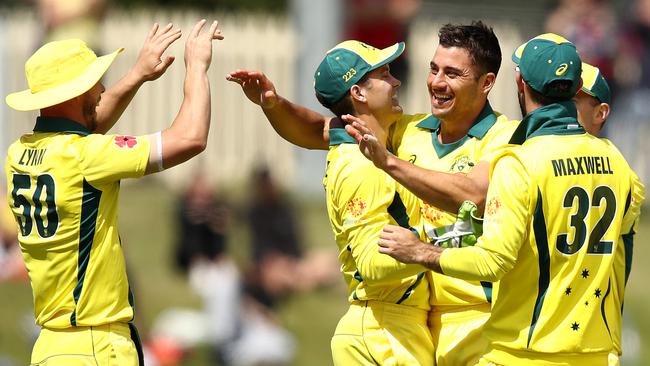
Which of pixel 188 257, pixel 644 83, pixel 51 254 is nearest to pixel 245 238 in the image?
pixel 188 257

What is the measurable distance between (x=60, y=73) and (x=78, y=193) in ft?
1.80

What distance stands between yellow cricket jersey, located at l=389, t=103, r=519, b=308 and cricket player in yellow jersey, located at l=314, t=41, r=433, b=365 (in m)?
0.08

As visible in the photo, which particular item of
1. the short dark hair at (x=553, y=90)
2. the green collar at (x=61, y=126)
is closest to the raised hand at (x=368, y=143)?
the short dark hair at (x=553, y=90)

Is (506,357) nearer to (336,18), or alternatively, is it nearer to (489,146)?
(489,146)

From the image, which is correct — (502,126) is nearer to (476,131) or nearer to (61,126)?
(476,131)

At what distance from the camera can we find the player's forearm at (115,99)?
6.36 meters

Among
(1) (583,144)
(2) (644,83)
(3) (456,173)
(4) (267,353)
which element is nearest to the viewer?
(1) (583,144)

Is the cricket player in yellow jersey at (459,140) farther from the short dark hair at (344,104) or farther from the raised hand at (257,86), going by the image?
the raised hand at (257,86)

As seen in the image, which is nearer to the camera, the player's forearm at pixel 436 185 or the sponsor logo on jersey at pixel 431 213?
the player's forearm at pixel 436 185

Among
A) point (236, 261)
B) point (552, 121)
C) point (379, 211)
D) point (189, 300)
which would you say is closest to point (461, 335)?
point (379, 211)

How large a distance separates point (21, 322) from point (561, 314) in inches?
342

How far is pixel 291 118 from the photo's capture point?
21.2 feet

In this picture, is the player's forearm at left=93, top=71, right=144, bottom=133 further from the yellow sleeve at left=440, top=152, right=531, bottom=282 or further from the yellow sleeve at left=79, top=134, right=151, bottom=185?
the yellow sleeve at left=440, top=152, right=531, bottom=282

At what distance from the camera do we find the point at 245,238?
13.0 meters
